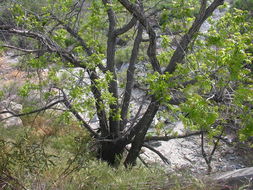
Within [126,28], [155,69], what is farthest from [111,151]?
[126,28]

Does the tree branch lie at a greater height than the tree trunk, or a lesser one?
greater

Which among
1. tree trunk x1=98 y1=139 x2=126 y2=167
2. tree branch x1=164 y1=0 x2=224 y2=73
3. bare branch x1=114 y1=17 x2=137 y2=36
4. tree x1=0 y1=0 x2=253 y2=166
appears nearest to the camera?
tree x1=0 y1=0 x2=253 y2=166

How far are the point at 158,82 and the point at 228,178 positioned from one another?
1.43m

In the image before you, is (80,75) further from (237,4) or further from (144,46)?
(237,4)

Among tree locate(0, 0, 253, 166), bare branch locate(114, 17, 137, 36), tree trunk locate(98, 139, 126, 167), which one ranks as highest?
bare branch locate(114, 17, 137, 36)

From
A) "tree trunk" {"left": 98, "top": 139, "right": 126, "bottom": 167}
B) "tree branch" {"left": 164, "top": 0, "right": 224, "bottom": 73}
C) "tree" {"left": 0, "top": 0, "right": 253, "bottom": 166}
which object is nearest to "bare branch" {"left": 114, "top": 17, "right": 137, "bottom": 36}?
"tree" {"left": 0, "top": 0, "right": 253, "bottom": 166}

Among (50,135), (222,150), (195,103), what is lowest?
(222,150)

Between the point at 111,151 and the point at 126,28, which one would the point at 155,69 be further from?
the point at 111,151

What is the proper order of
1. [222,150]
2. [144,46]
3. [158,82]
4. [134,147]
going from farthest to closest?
[222,150]
[144,46]
[134,147]
[158,82]

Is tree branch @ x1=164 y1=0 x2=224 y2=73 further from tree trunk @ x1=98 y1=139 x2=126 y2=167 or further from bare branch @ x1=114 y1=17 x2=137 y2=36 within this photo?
tree trunk @ x1=98 y1=139 x2=126 y2=167

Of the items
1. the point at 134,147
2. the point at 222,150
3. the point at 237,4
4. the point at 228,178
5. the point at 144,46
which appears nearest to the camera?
the point at 228,178


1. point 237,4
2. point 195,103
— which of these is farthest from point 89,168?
point 237,4

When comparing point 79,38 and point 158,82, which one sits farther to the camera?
point 79,38

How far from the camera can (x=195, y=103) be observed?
3.55m
